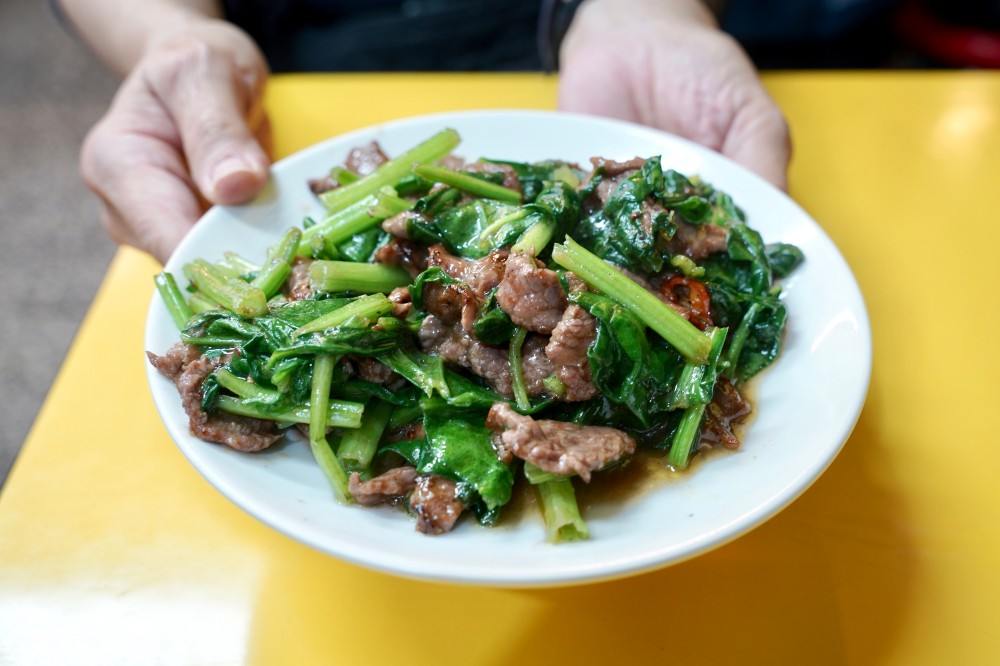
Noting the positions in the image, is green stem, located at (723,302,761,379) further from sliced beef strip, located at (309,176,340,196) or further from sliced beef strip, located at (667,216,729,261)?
sliced beef strip, located at (309,176,340,196)

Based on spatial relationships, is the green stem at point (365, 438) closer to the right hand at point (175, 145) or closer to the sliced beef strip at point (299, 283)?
the sliced beef strip at point (299, 283)

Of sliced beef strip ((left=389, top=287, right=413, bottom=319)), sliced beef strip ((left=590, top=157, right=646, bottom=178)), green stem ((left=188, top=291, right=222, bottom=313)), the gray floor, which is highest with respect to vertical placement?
sliced beef strip ((left=590, top=157, right=646, bottom=178))

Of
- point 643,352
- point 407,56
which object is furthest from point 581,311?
point 407,56

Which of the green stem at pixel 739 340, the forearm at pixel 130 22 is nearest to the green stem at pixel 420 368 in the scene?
the green stem at pixel 739 340

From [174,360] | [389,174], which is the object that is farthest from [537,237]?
[174,360]

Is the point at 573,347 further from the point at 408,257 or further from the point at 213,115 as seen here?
the point at 213,115

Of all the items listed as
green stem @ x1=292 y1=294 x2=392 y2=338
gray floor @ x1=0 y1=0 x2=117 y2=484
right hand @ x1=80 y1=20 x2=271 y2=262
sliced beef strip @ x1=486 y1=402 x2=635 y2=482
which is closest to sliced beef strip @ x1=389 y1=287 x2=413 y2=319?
green stem @ x1=292 y1=294 x2=392 y2=338
